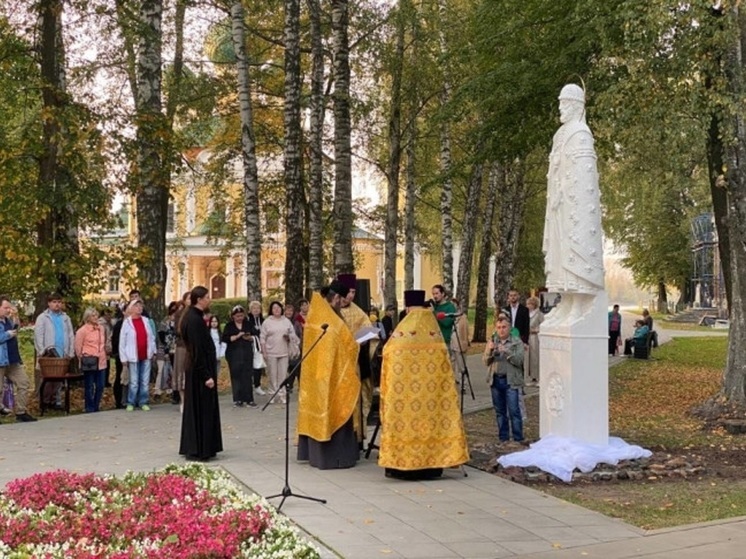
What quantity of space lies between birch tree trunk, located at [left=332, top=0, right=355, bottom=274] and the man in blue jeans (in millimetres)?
7632

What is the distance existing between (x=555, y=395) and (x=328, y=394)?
2.46 metres

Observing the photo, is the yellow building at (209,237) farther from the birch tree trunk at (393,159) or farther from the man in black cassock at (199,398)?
the man in black cassock at (199,398)

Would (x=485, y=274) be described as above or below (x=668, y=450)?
above

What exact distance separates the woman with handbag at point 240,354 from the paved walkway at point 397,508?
2723mm

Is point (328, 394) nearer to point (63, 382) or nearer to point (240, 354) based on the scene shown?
point (240, 354)

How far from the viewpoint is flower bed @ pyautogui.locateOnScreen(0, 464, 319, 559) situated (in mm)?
6176

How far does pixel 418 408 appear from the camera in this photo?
9.40m

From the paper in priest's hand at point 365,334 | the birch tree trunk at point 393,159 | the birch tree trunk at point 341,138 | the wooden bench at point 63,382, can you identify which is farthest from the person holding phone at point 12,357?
the birch tree trunk at point 393,159

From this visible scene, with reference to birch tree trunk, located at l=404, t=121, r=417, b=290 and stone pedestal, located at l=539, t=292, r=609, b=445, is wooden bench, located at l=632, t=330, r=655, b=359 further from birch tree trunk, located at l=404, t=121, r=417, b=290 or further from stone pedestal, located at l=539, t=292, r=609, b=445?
stone pedestal, located at l=539, t=292, r=609, b=445

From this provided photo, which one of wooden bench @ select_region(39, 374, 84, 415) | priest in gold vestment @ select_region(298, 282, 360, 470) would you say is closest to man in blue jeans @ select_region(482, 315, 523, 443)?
priest in gold vestment @ select_region(298, 282, 360, 470)

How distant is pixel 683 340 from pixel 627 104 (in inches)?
915

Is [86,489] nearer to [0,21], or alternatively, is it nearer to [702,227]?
[0,21]

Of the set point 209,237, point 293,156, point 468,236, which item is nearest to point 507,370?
point 293,156

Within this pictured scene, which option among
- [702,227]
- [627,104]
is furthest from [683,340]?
[627,104]
